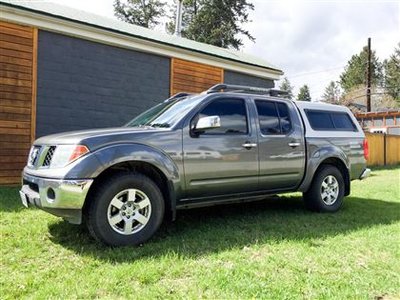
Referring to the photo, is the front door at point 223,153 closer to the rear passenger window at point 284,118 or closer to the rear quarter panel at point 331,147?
the rear passenger window at point 284,118

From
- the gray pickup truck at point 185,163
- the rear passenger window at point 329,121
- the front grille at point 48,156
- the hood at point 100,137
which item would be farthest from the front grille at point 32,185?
the rear passenger window at point 329,121

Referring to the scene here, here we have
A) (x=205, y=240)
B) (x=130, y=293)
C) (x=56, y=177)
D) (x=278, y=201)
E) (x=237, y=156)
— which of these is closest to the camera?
(x=130, y=293)

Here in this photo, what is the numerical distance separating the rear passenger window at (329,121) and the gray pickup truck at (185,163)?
0.03m

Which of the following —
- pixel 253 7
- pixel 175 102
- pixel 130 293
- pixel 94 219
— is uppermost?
pixel 253 7

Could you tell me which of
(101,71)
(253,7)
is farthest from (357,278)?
(253,7)

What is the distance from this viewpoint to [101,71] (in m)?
9.53

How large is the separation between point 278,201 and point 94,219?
4248 mm

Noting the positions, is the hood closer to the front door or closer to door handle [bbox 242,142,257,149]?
the front door

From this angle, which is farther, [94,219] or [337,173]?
[337,173]

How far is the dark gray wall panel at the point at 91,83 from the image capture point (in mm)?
8695

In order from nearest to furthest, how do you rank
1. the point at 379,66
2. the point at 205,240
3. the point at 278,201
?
1. the point at 205,240
2. the point at 278,201
3. the point at 379,66

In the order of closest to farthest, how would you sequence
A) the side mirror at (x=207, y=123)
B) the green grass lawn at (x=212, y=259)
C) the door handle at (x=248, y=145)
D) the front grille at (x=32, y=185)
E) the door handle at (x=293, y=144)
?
the green grass lawn at (x=212, y=259) → the front grille at (x=32, y=185) → the side mirror at (x=207, y=123) → the door handle at (x=248, y=145) → the door handle at (x=293, y=144)

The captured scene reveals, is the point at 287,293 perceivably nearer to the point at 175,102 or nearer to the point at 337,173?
the point at 175,102

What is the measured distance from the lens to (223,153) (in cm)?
501
